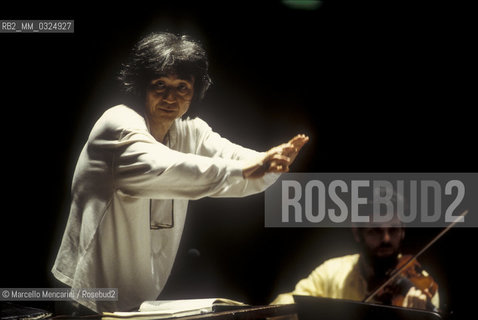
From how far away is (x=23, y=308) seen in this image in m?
1.99

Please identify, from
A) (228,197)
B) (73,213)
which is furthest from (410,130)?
(73,213)

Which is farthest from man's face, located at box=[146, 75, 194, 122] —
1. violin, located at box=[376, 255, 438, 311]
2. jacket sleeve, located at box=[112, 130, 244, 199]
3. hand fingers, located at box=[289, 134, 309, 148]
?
violin, located at box=[376, 255, 438, 311]

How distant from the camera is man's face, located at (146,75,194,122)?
2.31m

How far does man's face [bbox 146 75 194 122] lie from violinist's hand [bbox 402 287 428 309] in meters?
1.32

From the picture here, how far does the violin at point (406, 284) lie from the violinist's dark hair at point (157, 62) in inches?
48.8

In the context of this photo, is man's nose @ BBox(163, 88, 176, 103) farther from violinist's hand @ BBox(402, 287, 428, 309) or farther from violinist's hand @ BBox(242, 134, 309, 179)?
violinist's hand @ BBox(402, 287, 428, 309)

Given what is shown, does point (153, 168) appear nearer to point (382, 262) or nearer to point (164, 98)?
point (164, 98)

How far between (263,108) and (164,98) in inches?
20.3

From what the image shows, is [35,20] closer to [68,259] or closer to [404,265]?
[68,259]

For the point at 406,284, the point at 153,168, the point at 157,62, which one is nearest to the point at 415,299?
the point at 406,284

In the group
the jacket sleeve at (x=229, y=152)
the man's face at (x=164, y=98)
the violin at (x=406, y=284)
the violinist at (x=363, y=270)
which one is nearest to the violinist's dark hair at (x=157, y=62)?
the man's face at (x=164, y=98)

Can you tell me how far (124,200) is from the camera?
2213mm

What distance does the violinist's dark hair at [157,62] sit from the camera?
91.7 inches

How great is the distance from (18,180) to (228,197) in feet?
2.89
